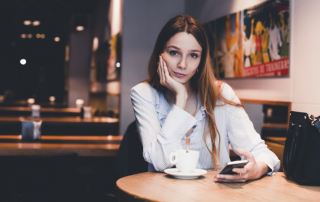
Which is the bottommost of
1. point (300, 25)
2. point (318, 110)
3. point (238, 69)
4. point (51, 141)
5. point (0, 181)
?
point (0, 181)

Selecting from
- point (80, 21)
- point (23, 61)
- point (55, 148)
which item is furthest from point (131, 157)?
point (23, 61)

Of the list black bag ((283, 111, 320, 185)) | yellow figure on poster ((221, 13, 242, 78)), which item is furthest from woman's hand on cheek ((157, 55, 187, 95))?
yellow figure on poster ((221, 13, 242, 78))

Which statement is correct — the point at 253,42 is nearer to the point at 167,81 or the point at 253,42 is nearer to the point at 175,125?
the point at 167,81

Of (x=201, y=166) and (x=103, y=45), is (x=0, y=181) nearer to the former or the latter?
(x=201, y=166)

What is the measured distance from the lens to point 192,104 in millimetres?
1963

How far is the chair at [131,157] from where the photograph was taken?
6.41 ft

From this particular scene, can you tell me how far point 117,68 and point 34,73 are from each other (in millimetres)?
7540

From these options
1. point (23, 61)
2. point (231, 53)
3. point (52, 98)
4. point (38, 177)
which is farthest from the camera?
point (23, 61)

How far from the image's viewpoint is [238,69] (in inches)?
143

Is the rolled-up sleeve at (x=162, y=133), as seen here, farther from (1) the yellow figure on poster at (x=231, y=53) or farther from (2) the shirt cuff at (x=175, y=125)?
(1) the yellow figure on poster at (x=231, y=53)

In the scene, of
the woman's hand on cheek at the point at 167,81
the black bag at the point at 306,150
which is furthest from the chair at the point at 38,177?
the black bag at the point at 306,150


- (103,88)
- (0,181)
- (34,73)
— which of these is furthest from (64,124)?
(34,73)

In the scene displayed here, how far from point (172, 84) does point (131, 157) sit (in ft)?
1.47

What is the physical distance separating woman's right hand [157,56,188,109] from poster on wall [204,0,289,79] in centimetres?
134
